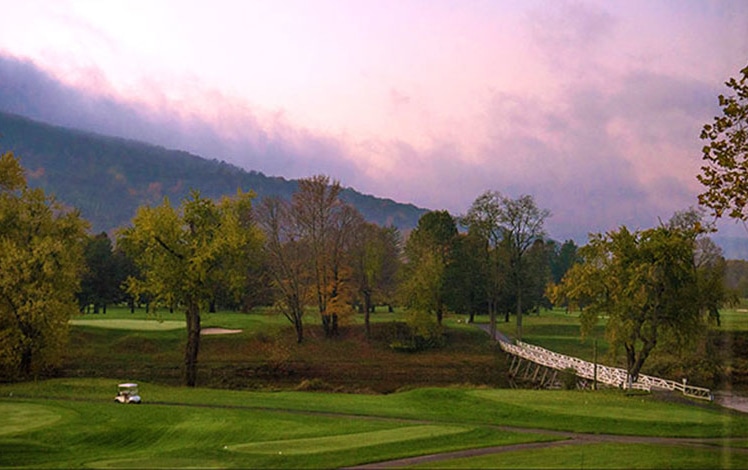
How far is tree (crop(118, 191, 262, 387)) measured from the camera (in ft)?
149

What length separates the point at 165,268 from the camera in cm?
4562

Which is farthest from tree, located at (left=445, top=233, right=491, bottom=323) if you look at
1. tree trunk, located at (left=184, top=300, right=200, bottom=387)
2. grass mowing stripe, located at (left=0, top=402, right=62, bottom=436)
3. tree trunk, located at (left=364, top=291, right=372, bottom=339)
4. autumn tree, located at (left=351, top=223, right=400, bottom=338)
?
grass mowing stripe, located at (left=0, top=402, right=62, bottom=436)

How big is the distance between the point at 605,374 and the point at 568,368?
2.76 m

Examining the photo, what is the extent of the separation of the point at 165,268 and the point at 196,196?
5.05 metres

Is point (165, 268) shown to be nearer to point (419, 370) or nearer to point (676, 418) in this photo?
point (419, 370)

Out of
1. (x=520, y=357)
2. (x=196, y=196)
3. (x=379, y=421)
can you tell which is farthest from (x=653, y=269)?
(x=196, y=196)

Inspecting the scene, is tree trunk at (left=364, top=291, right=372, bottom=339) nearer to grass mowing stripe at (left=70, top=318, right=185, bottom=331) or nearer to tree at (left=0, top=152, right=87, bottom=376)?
grass mowing stripe at (left=70, top=318, right=185, bottom=331)

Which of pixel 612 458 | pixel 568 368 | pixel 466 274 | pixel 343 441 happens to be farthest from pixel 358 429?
pixel 466 274

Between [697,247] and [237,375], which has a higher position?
[697,247]

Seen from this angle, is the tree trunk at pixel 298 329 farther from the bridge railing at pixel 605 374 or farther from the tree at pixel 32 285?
the tree at pixel 32 285

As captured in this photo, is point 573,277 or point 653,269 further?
point 573,277

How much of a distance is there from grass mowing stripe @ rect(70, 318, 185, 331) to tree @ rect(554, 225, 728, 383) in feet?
134

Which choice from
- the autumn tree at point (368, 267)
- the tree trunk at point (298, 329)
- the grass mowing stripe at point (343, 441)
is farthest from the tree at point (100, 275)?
the grass mowing stripe at point (343, 441)

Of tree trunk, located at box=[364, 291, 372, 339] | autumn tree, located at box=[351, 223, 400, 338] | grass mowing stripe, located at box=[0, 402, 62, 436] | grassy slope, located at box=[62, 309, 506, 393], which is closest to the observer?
grass mowing stripe, located at box=[0, 402, 62, 436]
